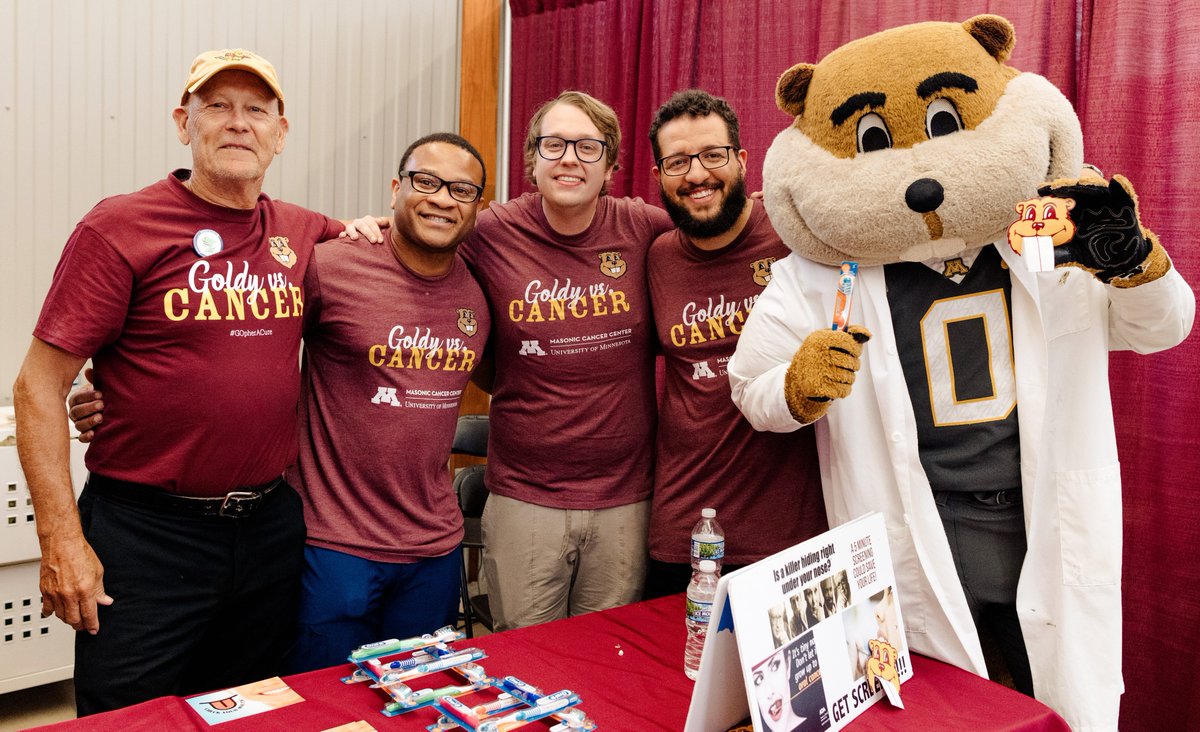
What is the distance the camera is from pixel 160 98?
9.84ft

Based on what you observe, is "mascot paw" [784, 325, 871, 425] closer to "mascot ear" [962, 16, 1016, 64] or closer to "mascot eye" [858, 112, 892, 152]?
"mascot eye" [858, 112, 892, 152]

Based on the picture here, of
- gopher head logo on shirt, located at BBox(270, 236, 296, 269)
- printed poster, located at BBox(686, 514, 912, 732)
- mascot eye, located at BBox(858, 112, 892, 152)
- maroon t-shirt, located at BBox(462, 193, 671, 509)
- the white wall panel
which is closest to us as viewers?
printed poster, located at BBox(686, 514, 912, 732)

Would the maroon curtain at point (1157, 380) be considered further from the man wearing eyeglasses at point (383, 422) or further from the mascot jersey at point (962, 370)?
the man wearing eyeglasses at point (383, 422)

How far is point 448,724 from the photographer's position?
115 cm

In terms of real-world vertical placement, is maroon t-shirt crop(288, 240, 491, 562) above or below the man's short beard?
below

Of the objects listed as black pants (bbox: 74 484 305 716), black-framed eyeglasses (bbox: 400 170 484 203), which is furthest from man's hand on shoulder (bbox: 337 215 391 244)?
black pants (bbox: 74 484 305 716)

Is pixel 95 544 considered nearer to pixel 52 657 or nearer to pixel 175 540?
pixel 175 540

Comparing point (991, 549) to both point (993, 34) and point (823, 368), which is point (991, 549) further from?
point (993, 34)

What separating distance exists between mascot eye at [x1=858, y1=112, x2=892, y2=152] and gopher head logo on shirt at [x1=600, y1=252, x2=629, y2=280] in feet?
2.32

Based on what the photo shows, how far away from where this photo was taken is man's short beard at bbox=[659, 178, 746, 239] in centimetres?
188

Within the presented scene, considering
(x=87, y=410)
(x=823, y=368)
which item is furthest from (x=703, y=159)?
(x=87, y=410)

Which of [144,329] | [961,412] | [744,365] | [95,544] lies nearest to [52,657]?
[95,544]

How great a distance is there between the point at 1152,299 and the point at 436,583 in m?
1.47

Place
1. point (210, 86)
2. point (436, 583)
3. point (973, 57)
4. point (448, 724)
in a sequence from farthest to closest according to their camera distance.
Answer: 1. point (436, 583)
2. point (210, 86)
3. point (973, 57)
4. point (448, 724)
